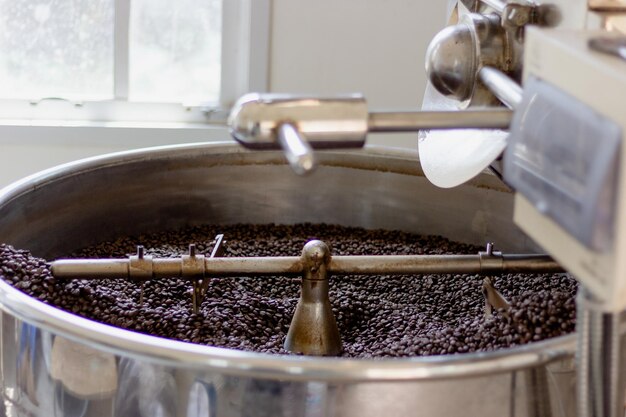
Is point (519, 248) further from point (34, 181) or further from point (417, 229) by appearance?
point (34, 181)

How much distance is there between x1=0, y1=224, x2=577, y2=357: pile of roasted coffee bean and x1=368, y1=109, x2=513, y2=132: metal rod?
29 centimetres

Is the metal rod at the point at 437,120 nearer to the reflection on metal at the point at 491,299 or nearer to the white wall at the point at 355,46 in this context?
the reflection on metal at the point at 491,299

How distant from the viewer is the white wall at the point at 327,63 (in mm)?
2627

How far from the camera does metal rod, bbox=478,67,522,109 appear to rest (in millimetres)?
945

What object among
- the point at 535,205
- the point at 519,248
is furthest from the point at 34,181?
the point at 535,205

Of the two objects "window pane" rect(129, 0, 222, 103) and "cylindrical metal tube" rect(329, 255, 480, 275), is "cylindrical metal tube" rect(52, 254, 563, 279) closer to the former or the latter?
"cylindrical metal tube" rect(329, 255, 480, 275)

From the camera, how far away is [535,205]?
778mm

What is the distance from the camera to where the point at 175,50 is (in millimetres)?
2818

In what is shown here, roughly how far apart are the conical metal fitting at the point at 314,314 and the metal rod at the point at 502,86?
0.29 m

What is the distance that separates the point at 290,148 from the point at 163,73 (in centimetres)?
219

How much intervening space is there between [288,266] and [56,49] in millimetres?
1772

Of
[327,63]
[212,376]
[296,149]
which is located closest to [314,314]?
[212,376]

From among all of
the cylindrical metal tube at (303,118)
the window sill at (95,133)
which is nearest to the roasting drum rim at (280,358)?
the cylindrical metal tube at (303,118)

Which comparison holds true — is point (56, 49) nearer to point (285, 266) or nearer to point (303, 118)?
point (285, 266)
